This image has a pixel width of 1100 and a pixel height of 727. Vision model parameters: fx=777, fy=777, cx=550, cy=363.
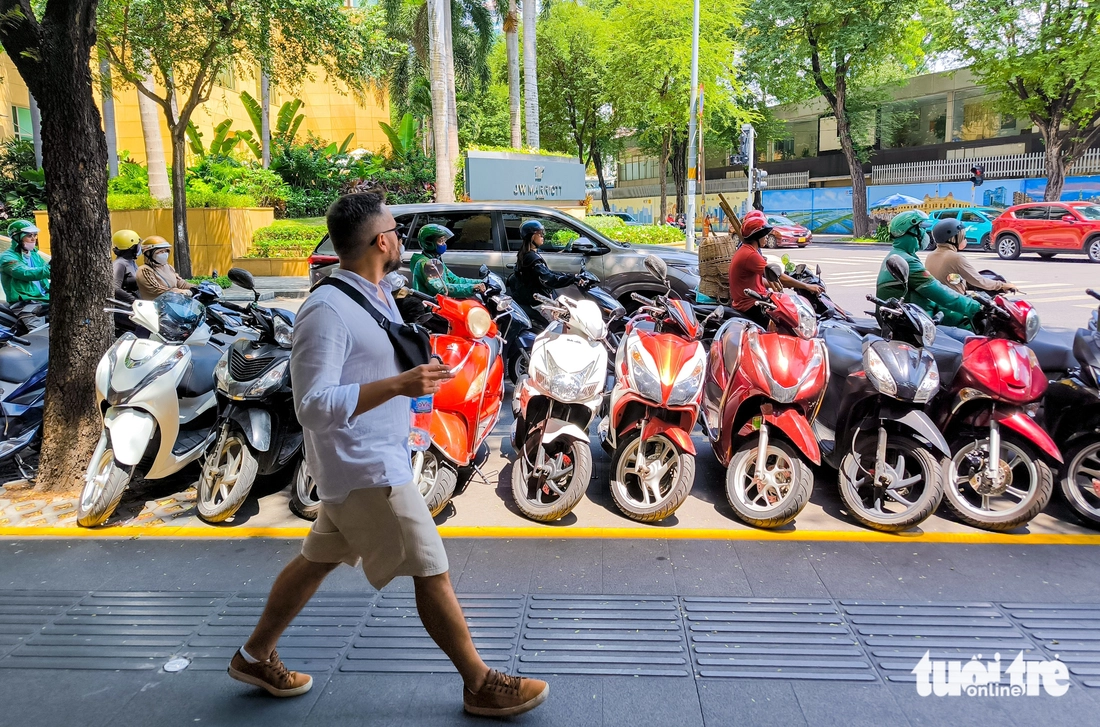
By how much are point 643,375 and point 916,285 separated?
2.29 meters

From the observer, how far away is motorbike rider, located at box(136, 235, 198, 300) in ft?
20.4

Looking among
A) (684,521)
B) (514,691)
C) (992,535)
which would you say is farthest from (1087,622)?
(514,691)

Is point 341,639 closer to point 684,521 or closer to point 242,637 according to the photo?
point 242,637

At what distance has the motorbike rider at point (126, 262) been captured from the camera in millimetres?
6723

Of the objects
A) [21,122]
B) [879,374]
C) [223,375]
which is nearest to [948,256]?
[879,374]

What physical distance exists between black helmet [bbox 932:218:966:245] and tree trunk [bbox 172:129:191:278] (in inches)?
588

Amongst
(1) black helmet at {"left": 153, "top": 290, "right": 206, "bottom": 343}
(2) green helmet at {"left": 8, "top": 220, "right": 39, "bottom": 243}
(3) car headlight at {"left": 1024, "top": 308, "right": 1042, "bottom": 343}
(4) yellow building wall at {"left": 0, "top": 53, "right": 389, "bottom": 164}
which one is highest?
(4) yellow building wall at {"left": 0, "top": 53, "right": 389, "bottom": 164}

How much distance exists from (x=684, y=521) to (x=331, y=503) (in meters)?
2.60

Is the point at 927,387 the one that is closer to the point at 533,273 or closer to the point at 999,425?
the point at 999,425

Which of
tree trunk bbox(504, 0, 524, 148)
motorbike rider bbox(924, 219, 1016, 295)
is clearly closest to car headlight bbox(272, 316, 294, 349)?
motorbike rider bbox(924, 219, 1016, 295)

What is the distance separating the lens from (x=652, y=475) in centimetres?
454

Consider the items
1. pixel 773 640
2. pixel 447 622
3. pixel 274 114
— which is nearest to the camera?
pixel 447 622

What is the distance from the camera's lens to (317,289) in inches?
99.6

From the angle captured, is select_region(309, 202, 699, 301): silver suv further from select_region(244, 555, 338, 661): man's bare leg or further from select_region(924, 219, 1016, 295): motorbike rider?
select_region(244, 555, 338, 661): man's bare leg
